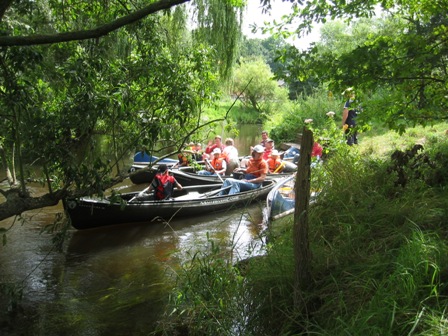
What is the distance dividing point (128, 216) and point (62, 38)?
6.25m

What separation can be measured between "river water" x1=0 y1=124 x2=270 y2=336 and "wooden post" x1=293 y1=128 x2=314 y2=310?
0.59 meters

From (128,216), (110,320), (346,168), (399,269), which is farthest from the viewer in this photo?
(128,216)

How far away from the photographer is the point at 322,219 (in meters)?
4.83

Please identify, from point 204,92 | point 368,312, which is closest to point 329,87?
point 204,92

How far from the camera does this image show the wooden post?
11.5ft

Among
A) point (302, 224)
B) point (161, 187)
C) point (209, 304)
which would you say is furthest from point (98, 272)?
point (302, 224)

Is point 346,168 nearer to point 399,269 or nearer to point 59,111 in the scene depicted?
point 399,269

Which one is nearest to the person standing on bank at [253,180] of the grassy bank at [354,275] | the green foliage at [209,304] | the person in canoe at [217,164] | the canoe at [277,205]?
the person in canoe at [217,164]

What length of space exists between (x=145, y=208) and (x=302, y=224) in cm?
605

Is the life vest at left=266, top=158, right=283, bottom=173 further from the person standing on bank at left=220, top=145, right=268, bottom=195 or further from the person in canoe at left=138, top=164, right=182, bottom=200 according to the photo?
the person in canoe at left=138, top=164, right=182, bottom=200

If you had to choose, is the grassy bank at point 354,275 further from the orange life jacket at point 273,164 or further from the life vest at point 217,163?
the life vest at point 217,163

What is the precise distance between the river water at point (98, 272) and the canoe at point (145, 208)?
0.23 metres

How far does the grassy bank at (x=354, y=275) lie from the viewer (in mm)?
2979

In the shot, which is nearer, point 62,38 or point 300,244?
point 62,38
